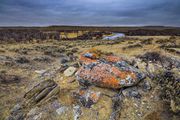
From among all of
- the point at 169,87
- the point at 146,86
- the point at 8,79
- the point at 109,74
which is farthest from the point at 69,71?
the point at 169,87

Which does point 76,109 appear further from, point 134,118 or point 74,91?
point 134,118

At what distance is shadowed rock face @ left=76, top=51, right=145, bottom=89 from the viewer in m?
7.80

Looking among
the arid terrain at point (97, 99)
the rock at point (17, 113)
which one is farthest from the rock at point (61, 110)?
the rock at point (17, 113)

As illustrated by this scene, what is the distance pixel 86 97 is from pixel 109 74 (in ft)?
3.94

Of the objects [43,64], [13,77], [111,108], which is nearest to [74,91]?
[111,108]

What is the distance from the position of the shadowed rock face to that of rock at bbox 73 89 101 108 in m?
0.40

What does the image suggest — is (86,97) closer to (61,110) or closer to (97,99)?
(97,99)

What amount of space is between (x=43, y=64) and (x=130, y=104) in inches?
359

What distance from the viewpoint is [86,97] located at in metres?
7.62

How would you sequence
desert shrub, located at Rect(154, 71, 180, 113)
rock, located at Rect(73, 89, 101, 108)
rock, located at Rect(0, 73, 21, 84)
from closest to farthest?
desert shrub, located at Rect(154, 71, 180, 113)
rock, located at Rect(73, 89, 101, 108)
rock, located at Rect(0, 73, 21, 84)

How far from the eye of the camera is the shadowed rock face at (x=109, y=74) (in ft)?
25.6

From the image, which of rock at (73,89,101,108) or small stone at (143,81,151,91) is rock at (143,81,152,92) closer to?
small stone at (143,81,151,91)

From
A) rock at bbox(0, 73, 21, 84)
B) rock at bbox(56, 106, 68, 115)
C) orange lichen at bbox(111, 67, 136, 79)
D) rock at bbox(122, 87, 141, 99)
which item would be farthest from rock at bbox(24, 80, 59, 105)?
rock at bbox(0, 73, 21, 84)

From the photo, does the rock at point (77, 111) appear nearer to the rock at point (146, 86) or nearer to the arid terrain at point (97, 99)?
the arid terrain at point (97, 99)
